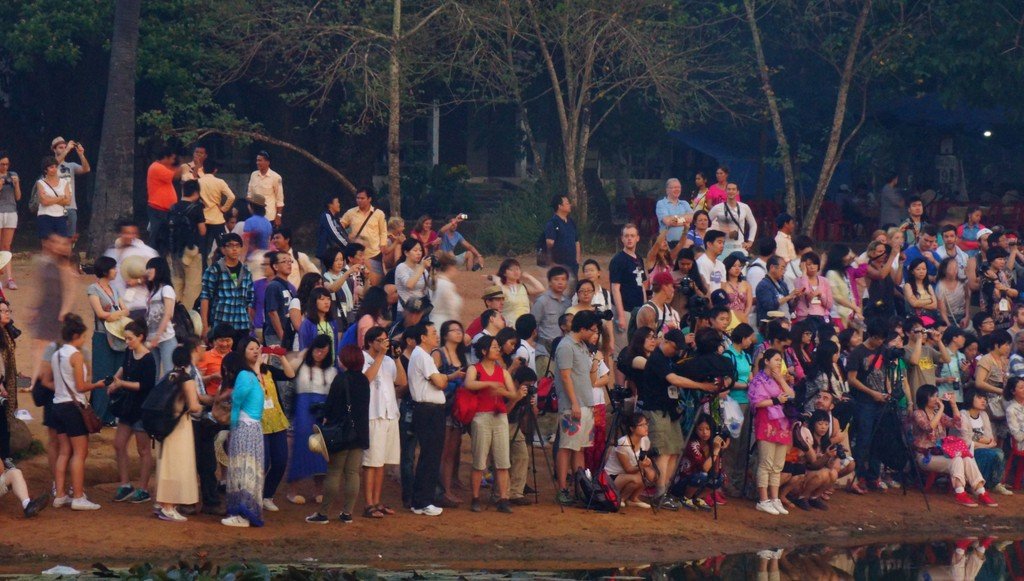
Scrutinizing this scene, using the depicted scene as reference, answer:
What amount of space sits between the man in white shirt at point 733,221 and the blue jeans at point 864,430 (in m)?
2.96

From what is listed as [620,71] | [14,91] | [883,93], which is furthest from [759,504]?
[14,91]

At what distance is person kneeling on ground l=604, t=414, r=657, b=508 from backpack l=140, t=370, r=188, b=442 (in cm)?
381

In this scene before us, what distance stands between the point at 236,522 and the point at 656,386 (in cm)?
383

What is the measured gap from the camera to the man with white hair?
16.4 meters

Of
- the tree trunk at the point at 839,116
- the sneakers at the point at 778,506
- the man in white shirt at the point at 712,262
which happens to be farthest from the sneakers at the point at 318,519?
the tree trunk at the point at 839,116

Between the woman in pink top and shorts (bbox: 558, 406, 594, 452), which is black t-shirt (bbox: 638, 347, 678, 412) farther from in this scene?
the woman in pink top

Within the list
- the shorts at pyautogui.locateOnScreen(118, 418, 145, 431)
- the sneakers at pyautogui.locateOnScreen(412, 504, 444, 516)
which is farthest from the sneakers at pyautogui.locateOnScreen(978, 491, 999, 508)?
the shorts at pyautogui.locateOnScreen(118, 418, 145, 431)

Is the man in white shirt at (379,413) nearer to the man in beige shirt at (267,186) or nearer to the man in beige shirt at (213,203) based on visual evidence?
the man in beige shirt at (213,203)

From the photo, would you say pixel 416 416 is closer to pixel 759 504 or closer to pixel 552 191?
pixel 759 504

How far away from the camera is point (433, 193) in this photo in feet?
92.3

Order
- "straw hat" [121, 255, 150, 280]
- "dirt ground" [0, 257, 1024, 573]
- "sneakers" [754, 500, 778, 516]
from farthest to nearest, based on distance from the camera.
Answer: "sneakers" [754, 500, 778, 516], "straw hat" [121, 255, 150, 280], "dirt ground" [0, 257, 1024, 573]

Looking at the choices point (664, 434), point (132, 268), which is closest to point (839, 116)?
point (664, 434)

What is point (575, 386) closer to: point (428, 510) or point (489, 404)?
point (489, 404)

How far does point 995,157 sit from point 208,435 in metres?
24.1
